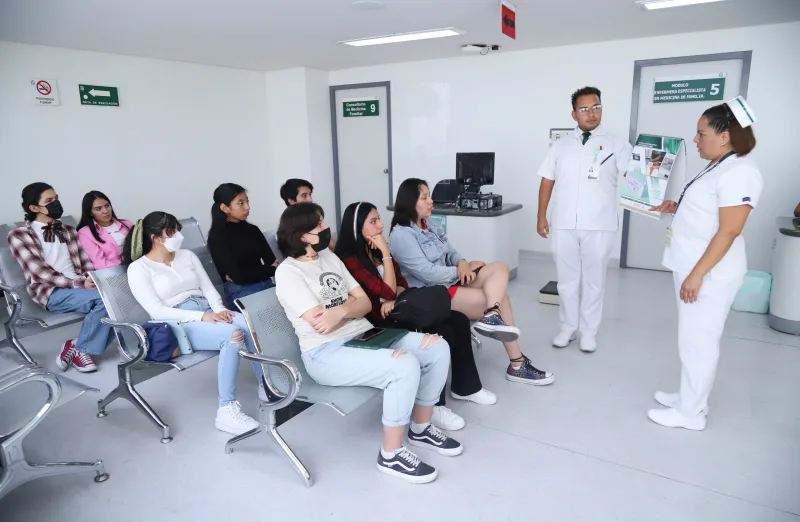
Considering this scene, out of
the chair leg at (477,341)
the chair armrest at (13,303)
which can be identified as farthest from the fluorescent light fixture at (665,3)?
the chair armrest at (13,303)

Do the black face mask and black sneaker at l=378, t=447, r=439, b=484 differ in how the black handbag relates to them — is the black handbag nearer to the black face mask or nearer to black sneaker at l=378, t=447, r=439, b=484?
the black face mask

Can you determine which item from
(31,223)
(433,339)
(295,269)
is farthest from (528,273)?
(31,223)

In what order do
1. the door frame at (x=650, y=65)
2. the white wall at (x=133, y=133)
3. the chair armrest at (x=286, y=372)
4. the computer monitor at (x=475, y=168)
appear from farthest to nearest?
the computer monitor at (x=475, y=168), the door frame at (x=650, y=65), the white wall at (x=133, y=133), the chair armrest at (x=286, y=372)

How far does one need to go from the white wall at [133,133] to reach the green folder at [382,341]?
13.7 ft

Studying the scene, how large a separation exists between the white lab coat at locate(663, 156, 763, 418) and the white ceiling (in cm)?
211

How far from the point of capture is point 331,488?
2.20 metres

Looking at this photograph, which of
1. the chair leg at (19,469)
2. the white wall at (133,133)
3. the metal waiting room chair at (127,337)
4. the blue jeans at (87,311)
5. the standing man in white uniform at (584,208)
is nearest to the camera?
the chair leg at (19,469)

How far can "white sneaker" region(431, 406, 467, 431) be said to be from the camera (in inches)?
102

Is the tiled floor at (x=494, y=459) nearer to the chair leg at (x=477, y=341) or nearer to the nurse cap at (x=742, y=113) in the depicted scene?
the chair leg at (x=477, y=341)

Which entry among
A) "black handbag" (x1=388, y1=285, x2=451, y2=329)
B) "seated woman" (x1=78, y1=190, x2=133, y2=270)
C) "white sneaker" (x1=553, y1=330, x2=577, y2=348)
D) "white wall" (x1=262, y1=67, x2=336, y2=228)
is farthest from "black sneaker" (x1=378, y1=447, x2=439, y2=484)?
"white wall" (x1=262, y1=67, x2=336, y2=228)

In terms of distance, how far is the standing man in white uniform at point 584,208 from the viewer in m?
3.32

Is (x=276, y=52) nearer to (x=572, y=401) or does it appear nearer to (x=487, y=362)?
(x=487, y=362)

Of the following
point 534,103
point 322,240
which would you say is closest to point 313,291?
point 322,240

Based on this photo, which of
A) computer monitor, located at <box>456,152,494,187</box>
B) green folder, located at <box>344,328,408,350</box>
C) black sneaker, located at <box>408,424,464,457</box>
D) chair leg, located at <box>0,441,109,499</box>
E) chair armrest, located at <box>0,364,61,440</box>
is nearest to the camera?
chair armrest, located at <box>0,364,61,440</box>
